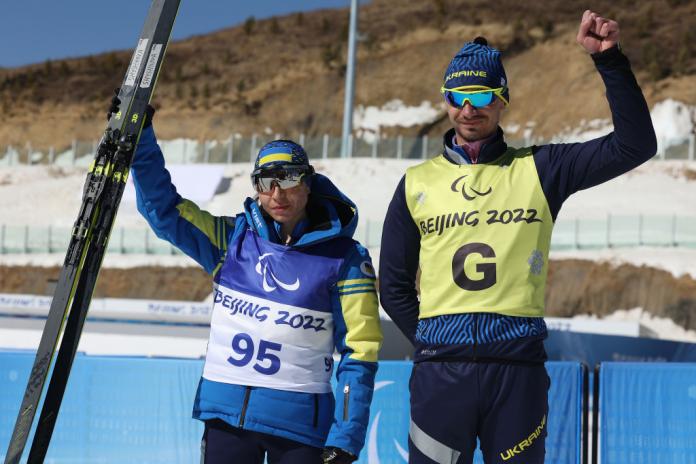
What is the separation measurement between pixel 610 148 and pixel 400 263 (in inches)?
37.0

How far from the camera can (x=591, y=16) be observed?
12.1 ft

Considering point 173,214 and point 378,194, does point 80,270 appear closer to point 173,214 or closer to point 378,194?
point 173,214

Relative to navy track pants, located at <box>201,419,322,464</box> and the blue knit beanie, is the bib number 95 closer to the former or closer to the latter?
navy track pants, located at <box>201,419,322,464</box>

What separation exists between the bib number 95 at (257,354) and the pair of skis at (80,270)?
0.68m

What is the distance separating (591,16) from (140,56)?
1.89 metres

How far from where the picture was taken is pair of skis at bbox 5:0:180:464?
3967 millimetres

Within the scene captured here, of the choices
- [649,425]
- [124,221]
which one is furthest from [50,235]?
[649,425]

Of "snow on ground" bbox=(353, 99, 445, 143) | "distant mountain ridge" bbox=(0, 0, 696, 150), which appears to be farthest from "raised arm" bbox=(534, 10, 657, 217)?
"snow on ground" bbox=(353, 99, 445, 143)

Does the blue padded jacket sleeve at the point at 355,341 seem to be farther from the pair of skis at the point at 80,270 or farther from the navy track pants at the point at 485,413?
the pair of skis at the point at 80,270

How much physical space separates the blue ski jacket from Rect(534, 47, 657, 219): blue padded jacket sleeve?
0.81m

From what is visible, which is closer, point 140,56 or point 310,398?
point 310,398

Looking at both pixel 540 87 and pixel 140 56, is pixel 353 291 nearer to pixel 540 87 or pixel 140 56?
pixel 140 56

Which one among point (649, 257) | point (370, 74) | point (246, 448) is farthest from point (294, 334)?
point (370, 74)

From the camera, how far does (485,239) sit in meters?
3.76
